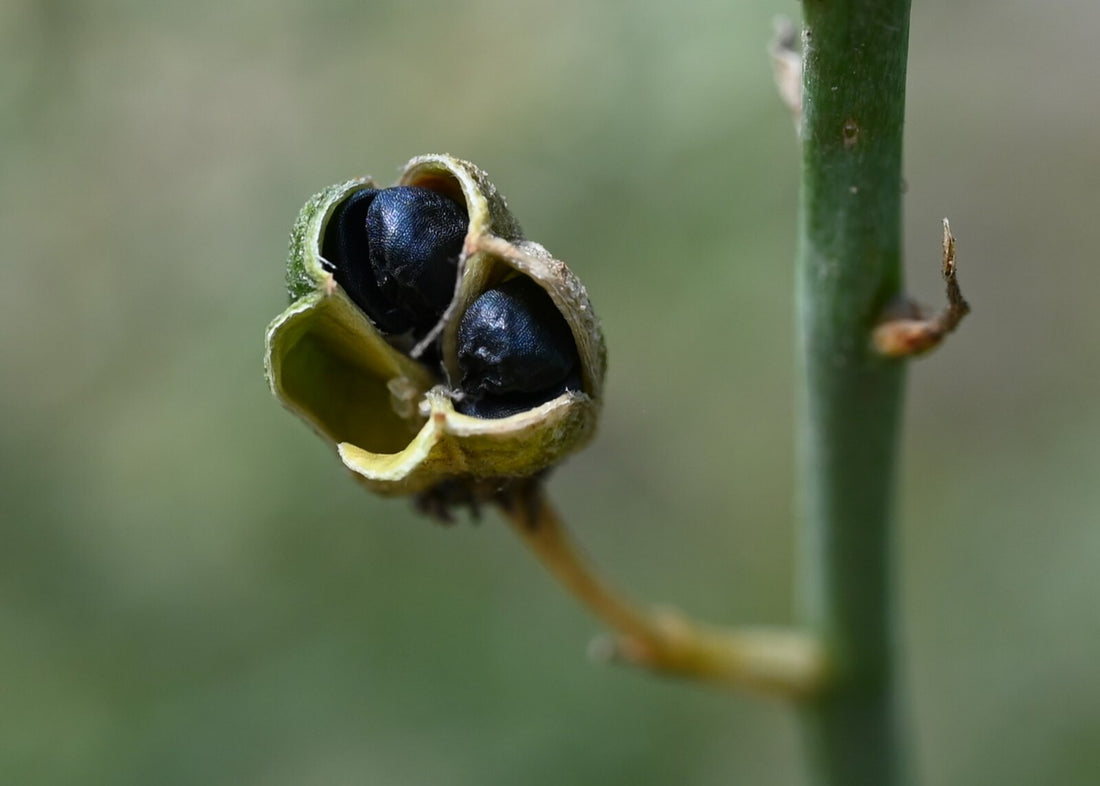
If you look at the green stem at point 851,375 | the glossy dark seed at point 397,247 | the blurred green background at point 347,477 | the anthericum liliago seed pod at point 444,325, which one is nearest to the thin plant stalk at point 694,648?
the green stem at point 851,375

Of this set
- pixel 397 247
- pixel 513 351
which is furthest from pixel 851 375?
pixel 397 247

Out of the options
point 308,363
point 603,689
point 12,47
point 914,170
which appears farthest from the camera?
point 914,170

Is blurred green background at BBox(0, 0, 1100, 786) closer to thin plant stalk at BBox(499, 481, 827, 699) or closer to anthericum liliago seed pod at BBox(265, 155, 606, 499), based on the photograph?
thin plant stalk at BBox(499, 481, 827, 699)

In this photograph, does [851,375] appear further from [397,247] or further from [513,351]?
[397,247]

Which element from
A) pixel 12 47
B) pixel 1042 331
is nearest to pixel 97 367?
pixel 12 47

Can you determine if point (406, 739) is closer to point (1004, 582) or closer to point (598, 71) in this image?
point (1004, 582)

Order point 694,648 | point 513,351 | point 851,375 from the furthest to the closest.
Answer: point 694,648 < point 851,375 < point 513,351
